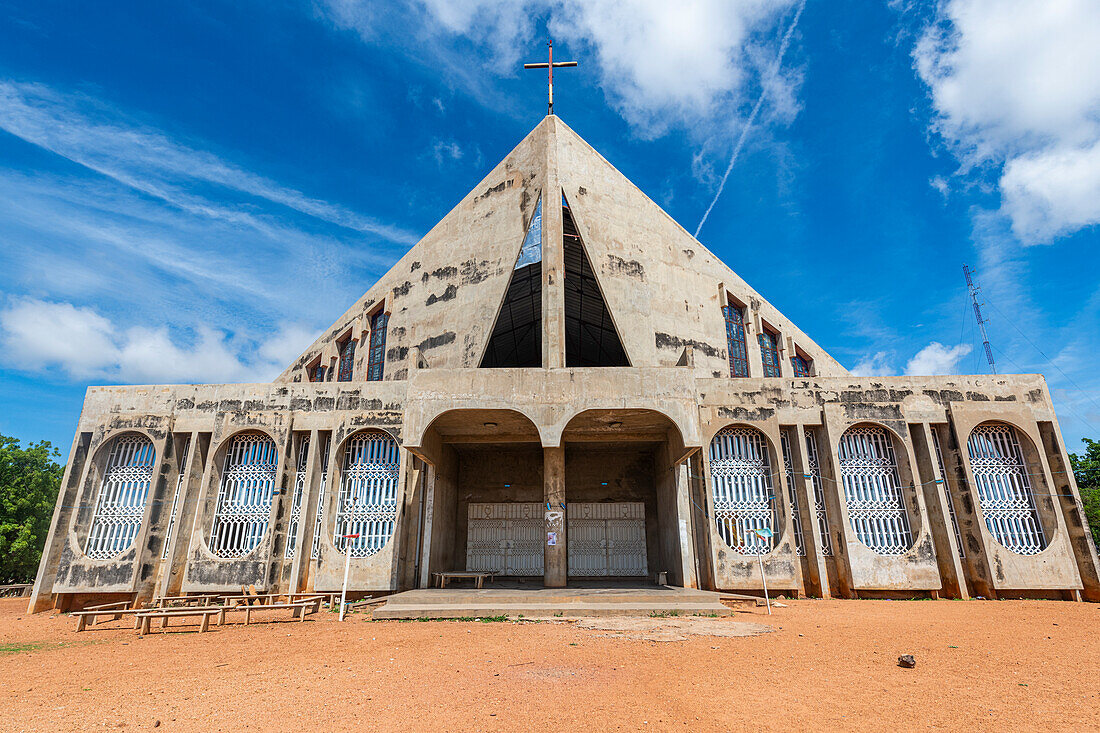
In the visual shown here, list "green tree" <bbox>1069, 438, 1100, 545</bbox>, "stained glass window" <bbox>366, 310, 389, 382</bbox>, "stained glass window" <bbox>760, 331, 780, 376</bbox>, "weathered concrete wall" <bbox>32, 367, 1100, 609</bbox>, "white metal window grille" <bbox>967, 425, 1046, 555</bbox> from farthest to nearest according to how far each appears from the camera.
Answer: "green tree" <bbox>1069, 438, 1100, 545</bbox> → "stained glass window" <bbox>760, 331, 780, 376</bbox> → "stained glass window" <bbox>366, 310, 389, 382</bbox> → "white metal window grille" <bbox>967, 425, 1046, 555</bbox> → "weathered concrete wall" <bbox>32, 367, 1100, 609</bbox>

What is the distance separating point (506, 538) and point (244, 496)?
835 cm

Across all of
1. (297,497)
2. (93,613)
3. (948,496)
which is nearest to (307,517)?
(297,497)

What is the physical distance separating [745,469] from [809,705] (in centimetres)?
1107

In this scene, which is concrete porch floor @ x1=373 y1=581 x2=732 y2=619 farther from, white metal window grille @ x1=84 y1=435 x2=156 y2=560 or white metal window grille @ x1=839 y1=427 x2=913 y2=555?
white metal window grille @ x1=84 y1=435 x2=156 y2=560

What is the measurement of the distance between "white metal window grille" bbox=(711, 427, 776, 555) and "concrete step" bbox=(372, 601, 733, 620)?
407 centimetres

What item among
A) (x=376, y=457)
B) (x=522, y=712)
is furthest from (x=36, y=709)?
(x=376, y=457)

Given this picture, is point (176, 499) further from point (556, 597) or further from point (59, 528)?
point (556, 597)

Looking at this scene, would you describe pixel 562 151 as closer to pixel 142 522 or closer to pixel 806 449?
pixel 806 449

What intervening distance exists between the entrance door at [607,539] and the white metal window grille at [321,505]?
26.1 ft

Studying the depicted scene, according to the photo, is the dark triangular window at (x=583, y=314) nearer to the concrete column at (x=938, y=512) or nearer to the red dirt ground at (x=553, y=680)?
the concrete column at (x=938, y=512)

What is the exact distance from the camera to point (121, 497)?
1628cm

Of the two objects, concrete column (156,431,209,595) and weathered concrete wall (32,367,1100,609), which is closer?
weathered concrete wall (32,367,1100,609)

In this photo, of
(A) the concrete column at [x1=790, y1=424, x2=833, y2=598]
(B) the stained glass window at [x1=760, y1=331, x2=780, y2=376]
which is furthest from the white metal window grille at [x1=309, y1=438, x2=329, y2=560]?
(B) the stained glass window at [x1=760, y1=331, x2=780, y2=376]

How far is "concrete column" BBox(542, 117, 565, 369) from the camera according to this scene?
15.9 metres
